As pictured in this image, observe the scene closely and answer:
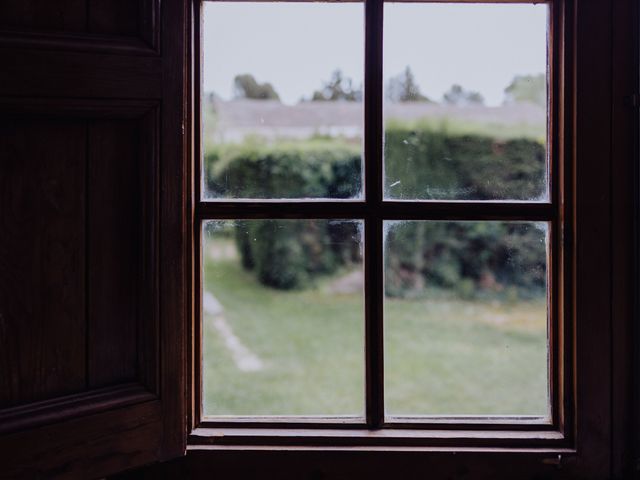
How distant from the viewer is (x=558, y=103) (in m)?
1.08

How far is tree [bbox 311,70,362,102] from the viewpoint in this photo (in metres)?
1.14

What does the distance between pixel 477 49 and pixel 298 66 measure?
395 mm

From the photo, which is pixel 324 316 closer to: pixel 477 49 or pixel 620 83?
pixel 477 49

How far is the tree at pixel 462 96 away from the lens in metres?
1.18
